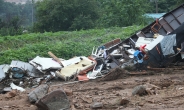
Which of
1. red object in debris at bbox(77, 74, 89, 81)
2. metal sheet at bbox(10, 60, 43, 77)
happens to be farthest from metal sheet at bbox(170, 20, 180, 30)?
metal sheet at bbox(10, 60, 43, 77)

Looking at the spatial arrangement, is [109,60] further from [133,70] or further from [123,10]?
[123,10]

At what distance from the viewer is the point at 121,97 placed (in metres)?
6.41

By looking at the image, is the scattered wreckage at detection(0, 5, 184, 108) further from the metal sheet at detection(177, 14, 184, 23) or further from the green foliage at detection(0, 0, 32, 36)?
the green foliage at detection(0, 0, 32, 36)

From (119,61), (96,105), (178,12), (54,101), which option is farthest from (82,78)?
(178,12)

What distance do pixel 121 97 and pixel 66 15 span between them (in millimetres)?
22399

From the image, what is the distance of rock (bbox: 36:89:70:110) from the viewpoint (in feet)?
18.1

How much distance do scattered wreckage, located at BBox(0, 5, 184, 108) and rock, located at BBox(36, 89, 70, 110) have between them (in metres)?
3.91

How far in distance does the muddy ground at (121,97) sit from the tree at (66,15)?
1902 cm

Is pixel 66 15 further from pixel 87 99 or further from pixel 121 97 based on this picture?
pixel 121 97

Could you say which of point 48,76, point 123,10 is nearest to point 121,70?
point 48,76

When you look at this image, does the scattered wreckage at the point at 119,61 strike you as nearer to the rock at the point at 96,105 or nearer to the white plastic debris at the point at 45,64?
the white plastic debris at the point at 45,64

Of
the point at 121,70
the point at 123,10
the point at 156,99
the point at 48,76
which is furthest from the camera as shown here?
the point at 123,10

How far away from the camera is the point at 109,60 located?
10828 millimetres

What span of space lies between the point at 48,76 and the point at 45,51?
128 inches
